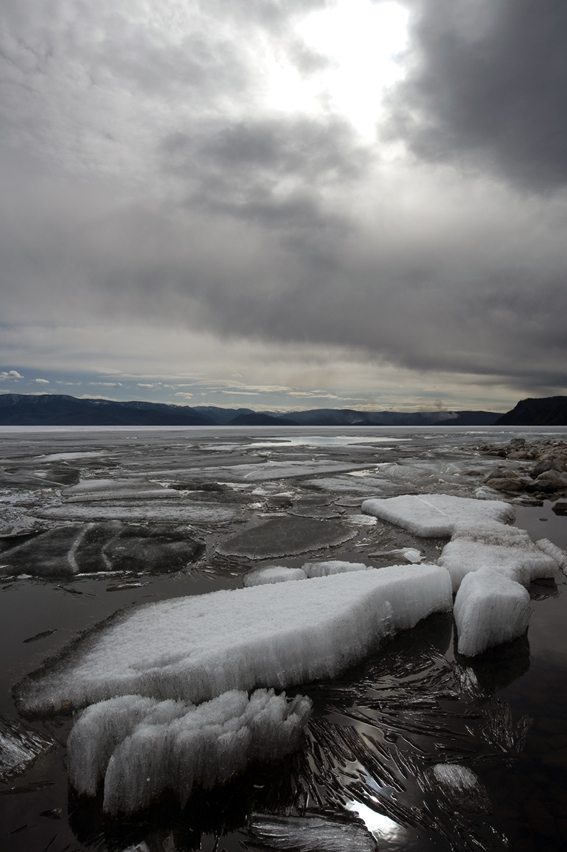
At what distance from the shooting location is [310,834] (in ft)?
5.62

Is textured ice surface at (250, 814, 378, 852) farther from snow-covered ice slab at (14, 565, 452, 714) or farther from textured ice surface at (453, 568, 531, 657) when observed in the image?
textured ice surface at (453, 568, 531, 657)

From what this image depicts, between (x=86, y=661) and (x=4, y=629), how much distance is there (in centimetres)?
110

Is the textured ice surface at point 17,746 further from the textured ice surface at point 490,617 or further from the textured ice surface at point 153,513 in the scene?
the textured ice surface at point 153,513

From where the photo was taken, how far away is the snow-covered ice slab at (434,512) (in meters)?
6.07

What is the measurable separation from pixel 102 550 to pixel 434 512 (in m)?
4.95

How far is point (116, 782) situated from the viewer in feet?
5.92

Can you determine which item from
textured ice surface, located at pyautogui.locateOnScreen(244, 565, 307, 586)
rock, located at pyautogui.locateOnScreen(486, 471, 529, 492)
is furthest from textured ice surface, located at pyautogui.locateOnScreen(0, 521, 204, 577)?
rock, located at pyautogui.locateOnScreen(486, 471, 529, 492)

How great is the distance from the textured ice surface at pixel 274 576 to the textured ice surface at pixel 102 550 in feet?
3.27

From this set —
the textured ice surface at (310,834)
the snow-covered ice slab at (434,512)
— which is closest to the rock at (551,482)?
the snow-covered ice slab at (434,512)

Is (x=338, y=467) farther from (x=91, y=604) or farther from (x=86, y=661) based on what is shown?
(x=86, y=661)

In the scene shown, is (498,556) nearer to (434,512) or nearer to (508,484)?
(434,512)

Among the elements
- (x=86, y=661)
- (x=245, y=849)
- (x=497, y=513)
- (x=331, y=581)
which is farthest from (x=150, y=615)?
(x=497, y=513)

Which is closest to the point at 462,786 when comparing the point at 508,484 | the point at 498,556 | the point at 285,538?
the point at 498,556

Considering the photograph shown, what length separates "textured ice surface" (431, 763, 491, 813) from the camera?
1.84 metres
